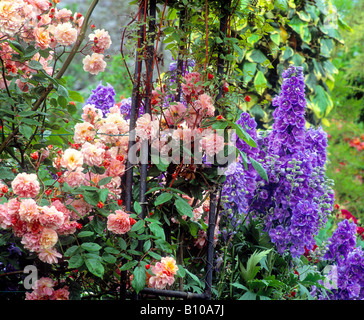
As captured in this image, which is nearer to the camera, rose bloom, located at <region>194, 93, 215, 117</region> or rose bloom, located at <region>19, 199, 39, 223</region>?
rose bloom, located at <region>19, 199, 39, 223</region>

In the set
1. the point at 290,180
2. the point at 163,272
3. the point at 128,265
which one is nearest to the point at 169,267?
the point at 163,272

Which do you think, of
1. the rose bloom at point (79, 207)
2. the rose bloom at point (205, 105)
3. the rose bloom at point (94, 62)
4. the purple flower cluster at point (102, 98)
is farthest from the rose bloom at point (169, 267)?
the purple flower cluster at point (102, 98)

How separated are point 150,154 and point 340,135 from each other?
225 inches

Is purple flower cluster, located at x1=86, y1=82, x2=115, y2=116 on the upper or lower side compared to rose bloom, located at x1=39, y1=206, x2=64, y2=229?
upper

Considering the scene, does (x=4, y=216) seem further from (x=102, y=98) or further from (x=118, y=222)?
(x=102, y=98)

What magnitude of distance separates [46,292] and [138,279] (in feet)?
1.10

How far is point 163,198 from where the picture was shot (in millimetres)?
1521

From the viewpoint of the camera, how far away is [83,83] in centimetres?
787

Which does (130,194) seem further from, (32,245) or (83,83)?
(83,83)

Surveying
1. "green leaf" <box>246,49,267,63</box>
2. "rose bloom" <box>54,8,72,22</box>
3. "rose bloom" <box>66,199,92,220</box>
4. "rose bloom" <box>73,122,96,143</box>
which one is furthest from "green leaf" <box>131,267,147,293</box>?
"green leaf" <box>246,49,267,63</box>

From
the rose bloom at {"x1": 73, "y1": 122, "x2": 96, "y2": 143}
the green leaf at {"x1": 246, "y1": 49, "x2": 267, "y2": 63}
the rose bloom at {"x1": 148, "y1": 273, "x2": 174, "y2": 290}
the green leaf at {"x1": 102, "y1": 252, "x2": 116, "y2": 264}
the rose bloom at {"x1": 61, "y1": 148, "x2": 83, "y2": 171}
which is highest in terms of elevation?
the green leaf at {"x1": 246, "y1": 49, "x2": 267, "y2": 63}

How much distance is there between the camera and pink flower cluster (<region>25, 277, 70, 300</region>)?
150cm

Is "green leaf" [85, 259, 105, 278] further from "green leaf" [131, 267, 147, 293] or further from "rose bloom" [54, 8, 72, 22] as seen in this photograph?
"rose bloom" [54, 8, 72, 22]

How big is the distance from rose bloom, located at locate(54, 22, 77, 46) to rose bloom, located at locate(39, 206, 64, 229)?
633 millimetres
